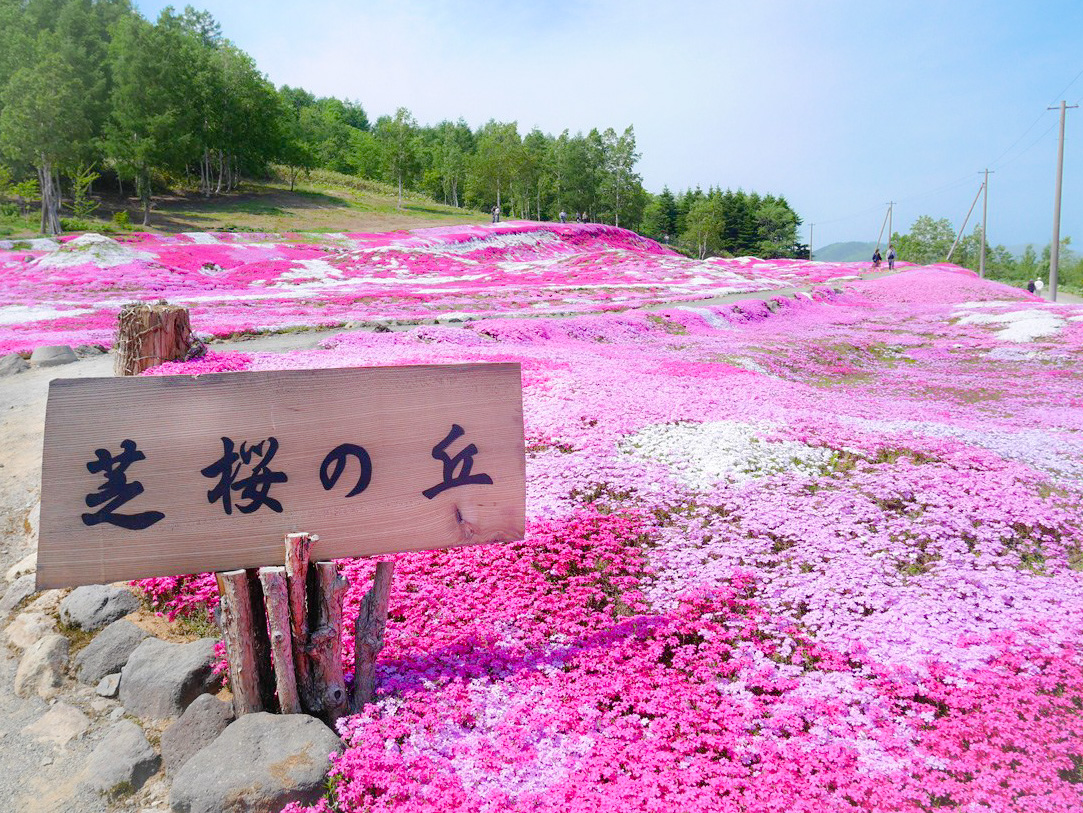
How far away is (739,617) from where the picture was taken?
14.3 feet

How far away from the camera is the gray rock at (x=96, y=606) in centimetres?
441

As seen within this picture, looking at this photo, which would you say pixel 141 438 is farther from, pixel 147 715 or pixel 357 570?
pixel 357 570

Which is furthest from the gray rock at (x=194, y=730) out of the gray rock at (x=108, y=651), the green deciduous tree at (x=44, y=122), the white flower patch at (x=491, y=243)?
the green deciduous tree at (x=44, y=122)

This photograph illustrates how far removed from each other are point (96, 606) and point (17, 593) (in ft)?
2.79

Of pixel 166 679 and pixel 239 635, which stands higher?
pixel 239 635

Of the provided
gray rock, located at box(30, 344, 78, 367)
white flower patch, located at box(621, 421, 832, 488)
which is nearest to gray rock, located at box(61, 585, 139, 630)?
white flower patch, located at box(621, 421, 832, 488)

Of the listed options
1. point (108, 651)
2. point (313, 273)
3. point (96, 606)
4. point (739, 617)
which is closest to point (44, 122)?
point (313, 273)

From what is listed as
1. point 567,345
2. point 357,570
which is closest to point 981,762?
point 357,570

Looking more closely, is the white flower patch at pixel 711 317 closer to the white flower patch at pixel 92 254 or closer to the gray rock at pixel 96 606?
the gray rock at pixel 96 606

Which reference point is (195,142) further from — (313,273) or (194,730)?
(194,730)

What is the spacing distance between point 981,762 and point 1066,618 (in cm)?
187

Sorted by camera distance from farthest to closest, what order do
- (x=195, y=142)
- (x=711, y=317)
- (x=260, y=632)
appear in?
(x=195, y=142) → (x=711, y=317) → (x=260, y=632)

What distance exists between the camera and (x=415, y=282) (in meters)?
31.0

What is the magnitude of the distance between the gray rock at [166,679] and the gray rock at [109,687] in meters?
0.05
